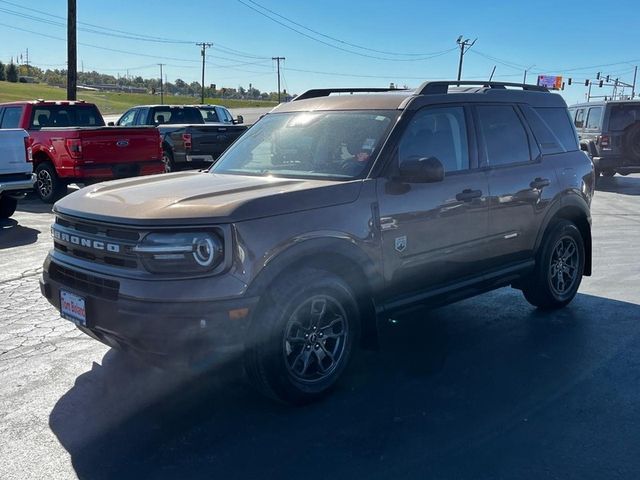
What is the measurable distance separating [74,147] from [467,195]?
30.0 ft

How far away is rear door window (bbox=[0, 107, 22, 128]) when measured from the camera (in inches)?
524

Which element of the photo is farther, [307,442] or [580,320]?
[580,320]

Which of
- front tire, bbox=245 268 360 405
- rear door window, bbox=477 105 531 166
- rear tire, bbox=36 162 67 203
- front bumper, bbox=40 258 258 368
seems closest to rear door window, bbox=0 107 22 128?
rear tire, bbox=36 162 67 203

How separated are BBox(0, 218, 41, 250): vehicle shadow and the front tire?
621cm

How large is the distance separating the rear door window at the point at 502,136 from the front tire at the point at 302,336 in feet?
6.38

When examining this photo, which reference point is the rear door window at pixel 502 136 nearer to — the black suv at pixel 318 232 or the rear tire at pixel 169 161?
the black suv at pixel 318 232

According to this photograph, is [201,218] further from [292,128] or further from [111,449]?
[292,128]

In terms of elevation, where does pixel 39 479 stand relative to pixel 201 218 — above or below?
below

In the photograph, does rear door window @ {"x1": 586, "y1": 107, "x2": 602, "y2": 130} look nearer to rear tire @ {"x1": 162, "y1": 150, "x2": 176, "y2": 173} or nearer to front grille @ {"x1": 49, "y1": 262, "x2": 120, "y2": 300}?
rear tire @ {"x1": 162, "y1": 150, "x2": 176, "y2": 173}

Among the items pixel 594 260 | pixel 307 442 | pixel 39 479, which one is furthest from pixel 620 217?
pixel 39 479

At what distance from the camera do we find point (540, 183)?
18.8ft

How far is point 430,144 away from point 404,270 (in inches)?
39.7

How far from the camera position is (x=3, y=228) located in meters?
10.2

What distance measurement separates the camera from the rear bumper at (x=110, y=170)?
1209cm
